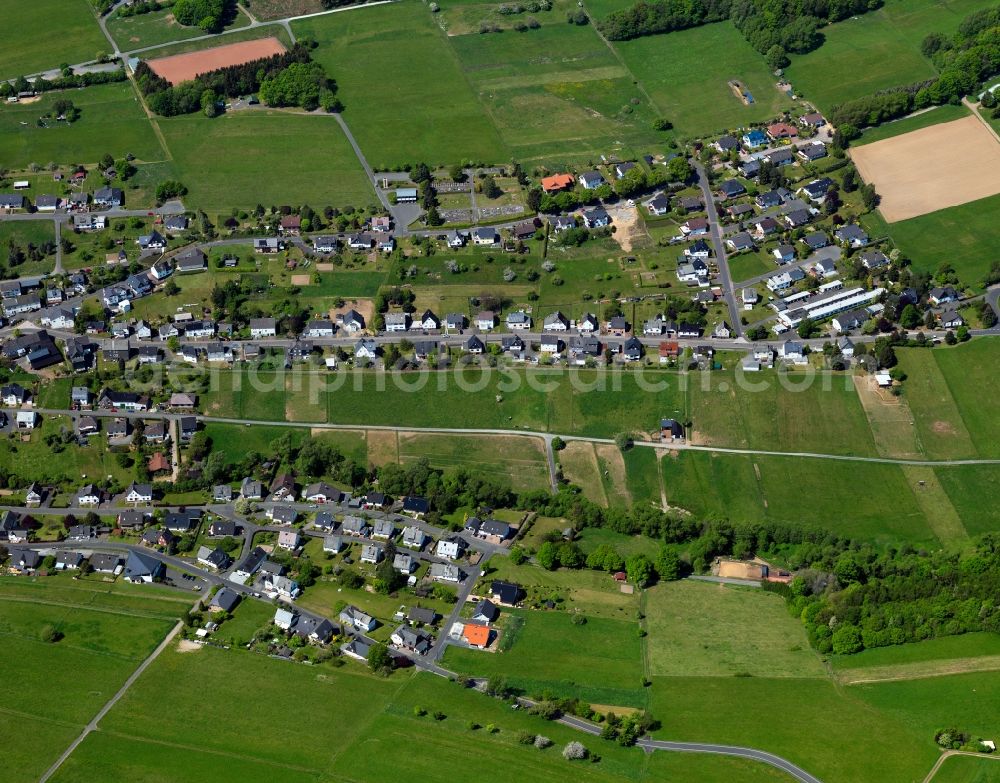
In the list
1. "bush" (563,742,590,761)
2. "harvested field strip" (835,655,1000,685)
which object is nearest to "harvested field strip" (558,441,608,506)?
"harvested field strip" (835,655,1000,685)

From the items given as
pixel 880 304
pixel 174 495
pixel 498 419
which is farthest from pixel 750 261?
pixel 174 495

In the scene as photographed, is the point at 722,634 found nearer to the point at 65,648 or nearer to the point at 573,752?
the point at 573,752

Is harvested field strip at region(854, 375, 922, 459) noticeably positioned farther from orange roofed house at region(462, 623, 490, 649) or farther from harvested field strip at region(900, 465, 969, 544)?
orange roofed house at region(462, 623, 490, 649)

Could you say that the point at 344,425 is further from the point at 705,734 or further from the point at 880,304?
the point at 880,304

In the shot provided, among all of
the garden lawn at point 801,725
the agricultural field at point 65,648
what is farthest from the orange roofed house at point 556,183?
the garden lawn at point 801,725

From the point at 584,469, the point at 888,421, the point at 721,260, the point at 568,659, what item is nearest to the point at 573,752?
the point at 568,659
